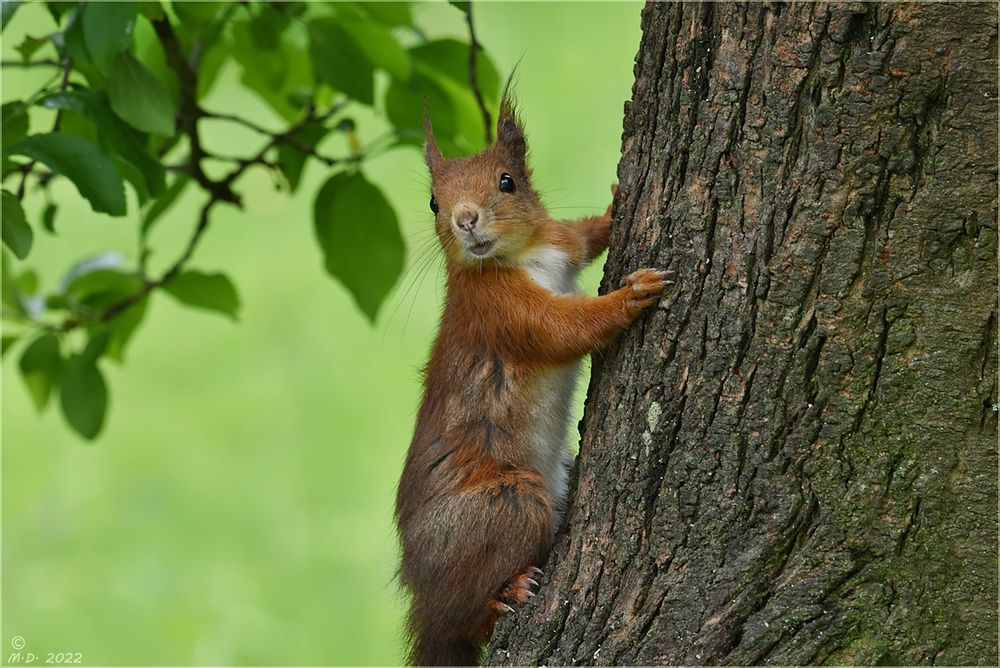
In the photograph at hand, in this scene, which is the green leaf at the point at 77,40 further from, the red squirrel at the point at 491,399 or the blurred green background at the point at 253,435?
the blurred green background at the point at 253,435

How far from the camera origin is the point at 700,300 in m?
2.39

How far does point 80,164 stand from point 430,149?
0.95 metres

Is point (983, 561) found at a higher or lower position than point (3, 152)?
lower

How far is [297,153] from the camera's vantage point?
364 centimetres

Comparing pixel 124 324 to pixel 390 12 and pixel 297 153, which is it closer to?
pixel 297 153

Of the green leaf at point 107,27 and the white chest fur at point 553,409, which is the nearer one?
the green leaf at point 107,27

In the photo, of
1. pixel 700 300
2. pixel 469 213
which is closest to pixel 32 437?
pixel 469 213

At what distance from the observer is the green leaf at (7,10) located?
111 inches

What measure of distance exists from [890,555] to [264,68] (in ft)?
7.35

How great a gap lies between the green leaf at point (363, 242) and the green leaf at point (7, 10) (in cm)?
91

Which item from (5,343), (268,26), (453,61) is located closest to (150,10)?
(268,26)

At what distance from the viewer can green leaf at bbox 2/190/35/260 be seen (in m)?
2.79

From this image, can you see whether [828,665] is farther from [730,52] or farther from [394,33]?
[394,33]

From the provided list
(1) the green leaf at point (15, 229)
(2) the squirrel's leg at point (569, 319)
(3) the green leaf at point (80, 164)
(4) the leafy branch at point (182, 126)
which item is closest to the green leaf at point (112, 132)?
(4) the leafy branch at point (182, 126)
